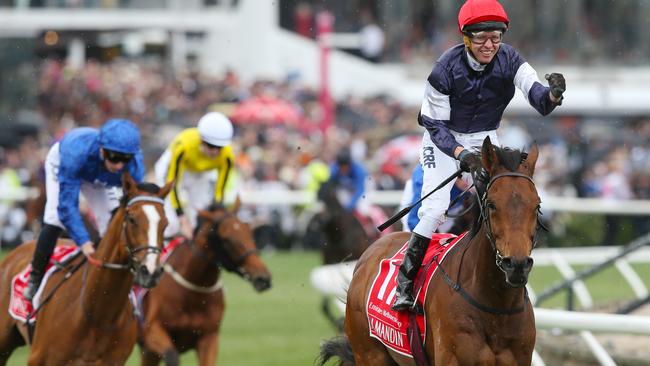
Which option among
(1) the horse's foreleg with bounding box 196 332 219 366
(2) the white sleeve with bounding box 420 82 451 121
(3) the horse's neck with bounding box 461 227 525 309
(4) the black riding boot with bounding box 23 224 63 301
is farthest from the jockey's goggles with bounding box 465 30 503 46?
(1) the horse's foreleg with bounding box 196 332 219 366

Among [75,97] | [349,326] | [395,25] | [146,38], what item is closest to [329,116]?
[75,97]

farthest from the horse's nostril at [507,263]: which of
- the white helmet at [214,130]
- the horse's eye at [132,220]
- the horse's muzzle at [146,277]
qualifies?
the white helmet at [214,130]

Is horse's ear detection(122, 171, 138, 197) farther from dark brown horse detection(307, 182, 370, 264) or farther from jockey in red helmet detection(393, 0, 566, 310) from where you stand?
dark brown horse detection(307, 182, 370, 264)

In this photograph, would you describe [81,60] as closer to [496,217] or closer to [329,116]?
[329,116]

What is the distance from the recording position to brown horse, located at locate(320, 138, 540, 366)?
4922mm

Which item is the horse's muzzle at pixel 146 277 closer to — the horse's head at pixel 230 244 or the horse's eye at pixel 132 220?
the horse's eye at pixel 132 220

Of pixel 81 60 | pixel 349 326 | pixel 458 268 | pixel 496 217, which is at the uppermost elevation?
pixel 496 217

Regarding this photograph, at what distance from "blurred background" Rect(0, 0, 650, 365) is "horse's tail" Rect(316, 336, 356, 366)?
3153 mm

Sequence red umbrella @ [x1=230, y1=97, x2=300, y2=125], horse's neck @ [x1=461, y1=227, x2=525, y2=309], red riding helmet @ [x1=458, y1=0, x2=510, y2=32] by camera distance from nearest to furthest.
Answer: horse's neck @ [x1=461, y1=227, x2=525, y2=309]
red riding helmet @ [x1=458, y1=0, x2=510, y2=32]
red umbrella @ [x1=230, y1=97, x2=300, y2=125]

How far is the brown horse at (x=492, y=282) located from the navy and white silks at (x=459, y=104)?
314mm

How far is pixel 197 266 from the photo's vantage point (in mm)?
8477

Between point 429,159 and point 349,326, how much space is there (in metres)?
1.06

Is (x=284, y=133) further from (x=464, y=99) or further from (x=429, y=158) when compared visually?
(x=464, y=99)

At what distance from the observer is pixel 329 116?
73.5 ft
